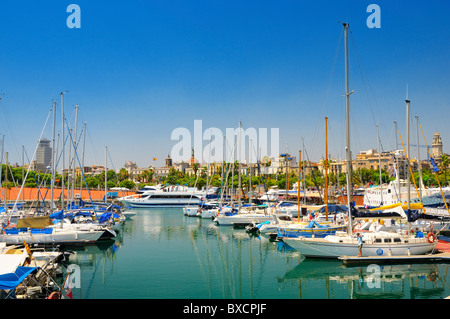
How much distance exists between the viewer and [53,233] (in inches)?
1198

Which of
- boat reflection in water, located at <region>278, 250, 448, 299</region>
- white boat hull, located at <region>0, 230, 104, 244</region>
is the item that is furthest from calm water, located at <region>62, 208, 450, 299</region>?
white boat hull, located at <region>0, 230, 104, 244</region>

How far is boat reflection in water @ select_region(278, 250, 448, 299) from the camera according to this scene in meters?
18.7

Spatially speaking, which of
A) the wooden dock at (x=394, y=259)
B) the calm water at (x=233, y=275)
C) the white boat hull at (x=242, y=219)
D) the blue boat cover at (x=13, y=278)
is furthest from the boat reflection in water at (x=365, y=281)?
the white boat hull at (x=242, y=219)

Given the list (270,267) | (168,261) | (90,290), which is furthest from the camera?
(168,261)

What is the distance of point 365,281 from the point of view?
20750 millimetres

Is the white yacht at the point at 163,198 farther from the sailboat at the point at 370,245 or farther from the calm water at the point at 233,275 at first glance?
the sailboat at the point at 370,245

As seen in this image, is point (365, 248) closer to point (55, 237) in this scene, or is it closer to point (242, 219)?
point (242, 219)

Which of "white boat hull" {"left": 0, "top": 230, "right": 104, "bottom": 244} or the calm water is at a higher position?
"white boat hull" {"left": 0, "top": 230, "right": 104, "bottom": 244}

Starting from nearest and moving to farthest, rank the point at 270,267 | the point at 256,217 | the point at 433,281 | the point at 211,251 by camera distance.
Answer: the point at 433,281, the point at 270,267, the point at 211,251, the point at 256,217

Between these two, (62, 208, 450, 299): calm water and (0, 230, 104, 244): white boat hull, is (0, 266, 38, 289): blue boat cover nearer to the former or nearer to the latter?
(62, 208, 450, 299): calm water

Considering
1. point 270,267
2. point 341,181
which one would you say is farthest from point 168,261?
point 341,181
